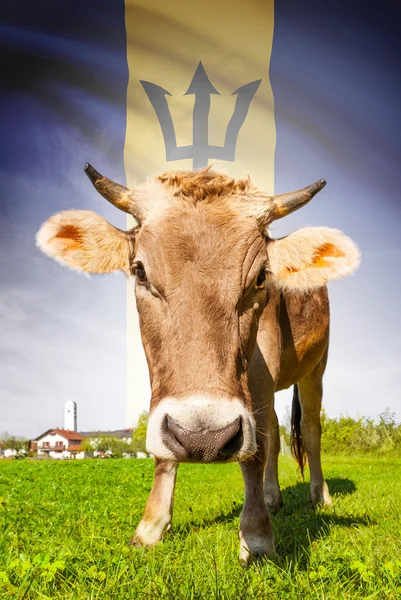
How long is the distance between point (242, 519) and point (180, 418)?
1.66 meters

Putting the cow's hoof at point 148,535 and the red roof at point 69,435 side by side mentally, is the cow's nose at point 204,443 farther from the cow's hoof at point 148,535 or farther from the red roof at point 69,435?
the red roof at point 69,435

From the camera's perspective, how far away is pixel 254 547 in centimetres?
426

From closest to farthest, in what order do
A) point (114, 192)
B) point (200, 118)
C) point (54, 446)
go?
point (114, 192) → point (200, 118) → point (54, 446)

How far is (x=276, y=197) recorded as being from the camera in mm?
4793

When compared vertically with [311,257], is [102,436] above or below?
below

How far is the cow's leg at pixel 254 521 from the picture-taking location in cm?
425

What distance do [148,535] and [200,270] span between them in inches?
94.8

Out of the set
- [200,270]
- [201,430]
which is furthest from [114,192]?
[201,430]

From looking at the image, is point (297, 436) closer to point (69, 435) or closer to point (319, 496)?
point (319, 496)

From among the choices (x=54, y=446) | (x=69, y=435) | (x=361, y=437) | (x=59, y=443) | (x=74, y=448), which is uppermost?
(x=361, y=437)

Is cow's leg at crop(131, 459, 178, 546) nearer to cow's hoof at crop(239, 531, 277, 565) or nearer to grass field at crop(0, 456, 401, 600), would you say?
grass field at crop(0, 456, 401, 600)

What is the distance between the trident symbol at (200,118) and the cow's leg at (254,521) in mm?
3170

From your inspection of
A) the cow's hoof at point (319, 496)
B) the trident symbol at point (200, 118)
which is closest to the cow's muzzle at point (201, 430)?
the trident symbol at point (200, 118)

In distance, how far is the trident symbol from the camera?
6797 mm
